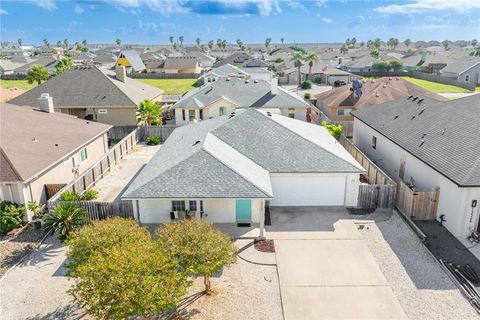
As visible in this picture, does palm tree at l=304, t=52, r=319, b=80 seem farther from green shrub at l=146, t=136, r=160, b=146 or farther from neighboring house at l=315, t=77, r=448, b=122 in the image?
green shrub at l=146, t=136, r=160, b=146

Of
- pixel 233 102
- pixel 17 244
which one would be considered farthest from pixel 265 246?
pixel 233 102

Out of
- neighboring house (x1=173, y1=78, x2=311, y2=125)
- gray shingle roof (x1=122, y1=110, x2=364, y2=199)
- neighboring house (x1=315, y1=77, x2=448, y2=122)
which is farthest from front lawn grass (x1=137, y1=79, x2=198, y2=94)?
gray shingle roof (x1=122, y1=110, x2=364, y2=199)

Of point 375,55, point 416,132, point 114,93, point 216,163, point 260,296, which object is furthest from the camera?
point 375,55

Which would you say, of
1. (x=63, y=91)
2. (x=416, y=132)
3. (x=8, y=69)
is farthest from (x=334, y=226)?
(x=8, y=69)

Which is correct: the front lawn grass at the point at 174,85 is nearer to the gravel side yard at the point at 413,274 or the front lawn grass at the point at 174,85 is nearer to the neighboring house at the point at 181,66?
the neighboring house at the point at 181,66

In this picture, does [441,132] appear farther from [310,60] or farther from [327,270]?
[310,60]

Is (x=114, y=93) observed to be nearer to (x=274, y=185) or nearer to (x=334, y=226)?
(x=274, y=185)
